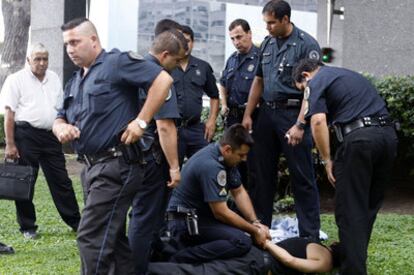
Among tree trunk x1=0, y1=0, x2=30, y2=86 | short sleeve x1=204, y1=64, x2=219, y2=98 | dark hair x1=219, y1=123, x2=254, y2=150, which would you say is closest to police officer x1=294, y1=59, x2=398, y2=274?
dark hair x1=219, y1=123, x2=254, y2=150

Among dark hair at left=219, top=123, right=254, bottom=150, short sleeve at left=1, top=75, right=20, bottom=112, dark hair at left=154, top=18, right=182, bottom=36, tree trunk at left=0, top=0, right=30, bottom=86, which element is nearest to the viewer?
dark hair at left=219, top=123, right=254, bottom=150

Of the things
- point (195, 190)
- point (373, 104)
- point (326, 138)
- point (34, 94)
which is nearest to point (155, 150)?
point (195, 190)

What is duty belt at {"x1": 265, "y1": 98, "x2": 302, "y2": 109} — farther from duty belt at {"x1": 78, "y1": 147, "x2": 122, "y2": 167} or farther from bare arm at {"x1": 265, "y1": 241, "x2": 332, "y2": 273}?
duty belt at {"x1": 78, "y1": 147, "x2": 122, "y2": 167}

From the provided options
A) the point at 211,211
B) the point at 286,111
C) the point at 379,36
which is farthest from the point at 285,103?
the point at 379,36

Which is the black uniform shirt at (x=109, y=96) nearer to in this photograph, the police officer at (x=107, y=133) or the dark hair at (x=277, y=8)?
the police officer at (x=107, y=133)

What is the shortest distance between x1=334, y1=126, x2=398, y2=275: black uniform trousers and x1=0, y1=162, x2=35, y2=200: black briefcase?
287 centimetres

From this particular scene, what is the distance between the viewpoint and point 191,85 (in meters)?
6.81

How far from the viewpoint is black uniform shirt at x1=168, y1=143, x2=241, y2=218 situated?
222 inches

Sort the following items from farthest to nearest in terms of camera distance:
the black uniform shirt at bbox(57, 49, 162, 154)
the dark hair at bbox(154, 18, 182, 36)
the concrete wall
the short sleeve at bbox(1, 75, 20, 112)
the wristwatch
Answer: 1. the concrete wall
2. the short sleeve at bbox(1, 75, 20, 112)
3. the dark hair at bbox(154, 18, 182, 36)
4. the black uniform shirt at bbox(57, 49, 162, 154)
5. the wristwatch

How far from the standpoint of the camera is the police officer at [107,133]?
4.61 m

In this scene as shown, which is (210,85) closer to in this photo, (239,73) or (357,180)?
(239,73)

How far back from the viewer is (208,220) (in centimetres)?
583

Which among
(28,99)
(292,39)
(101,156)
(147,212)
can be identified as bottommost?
(147,212)

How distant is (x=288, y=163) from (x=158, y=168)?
140cm
